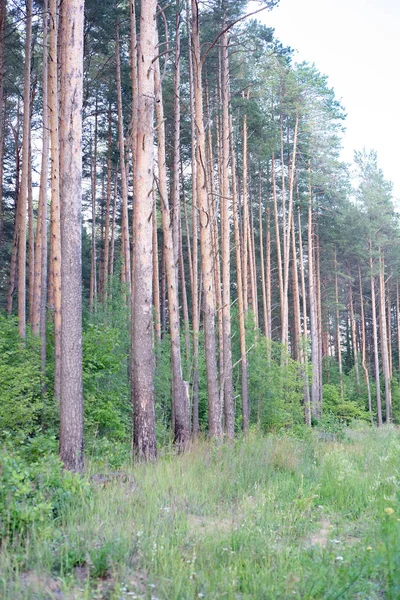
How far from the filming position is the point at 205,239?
13.8m

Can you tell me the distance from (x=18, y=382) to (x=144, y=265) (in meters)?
3.72

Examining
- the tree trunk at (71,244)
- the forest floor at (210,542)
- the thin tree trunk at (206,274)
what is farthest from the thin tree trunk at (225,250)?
the forest floor at (210,542)

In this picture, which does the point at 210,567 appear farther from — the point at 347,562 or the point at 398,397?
the point at 398,397

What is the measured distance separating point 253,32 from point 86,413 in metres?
14.3

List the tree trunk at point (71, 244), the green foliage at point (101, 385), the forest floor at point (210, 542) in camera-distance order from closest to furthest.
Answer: the forest floor at point (210, 542), the tree trunk at point (71, 244), the green foliage at point (101, 385)

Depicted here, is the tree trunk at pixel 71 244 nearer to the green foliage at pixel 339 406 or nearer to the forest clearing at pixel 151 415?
the forest clearing at pixel 151 415

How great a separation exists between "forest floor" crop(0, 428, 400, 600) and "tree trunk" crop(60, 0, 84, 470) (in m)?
0.62

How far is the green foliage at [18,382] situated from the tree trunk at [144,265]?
2.38 meters

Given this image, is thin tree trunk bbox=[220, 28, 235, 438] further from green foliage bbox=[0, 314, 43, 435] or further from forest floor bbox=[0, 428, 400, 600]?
forest floor bbox=[0, 428, 400, 600]

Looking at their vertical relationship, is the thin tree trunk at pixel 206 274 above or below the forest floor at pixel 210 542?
above

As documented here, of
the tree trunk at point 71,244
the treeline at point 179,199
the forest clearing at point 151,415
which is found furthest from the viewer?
the treeline at point 179,199

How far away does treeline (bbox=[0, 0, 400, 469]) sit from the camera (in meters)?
9.52

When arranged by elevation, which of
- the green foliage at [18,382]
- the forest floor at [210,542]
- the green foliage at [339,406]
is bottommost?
the green foliage at [339,406]

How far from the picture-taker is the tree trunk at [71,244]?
7.34m
